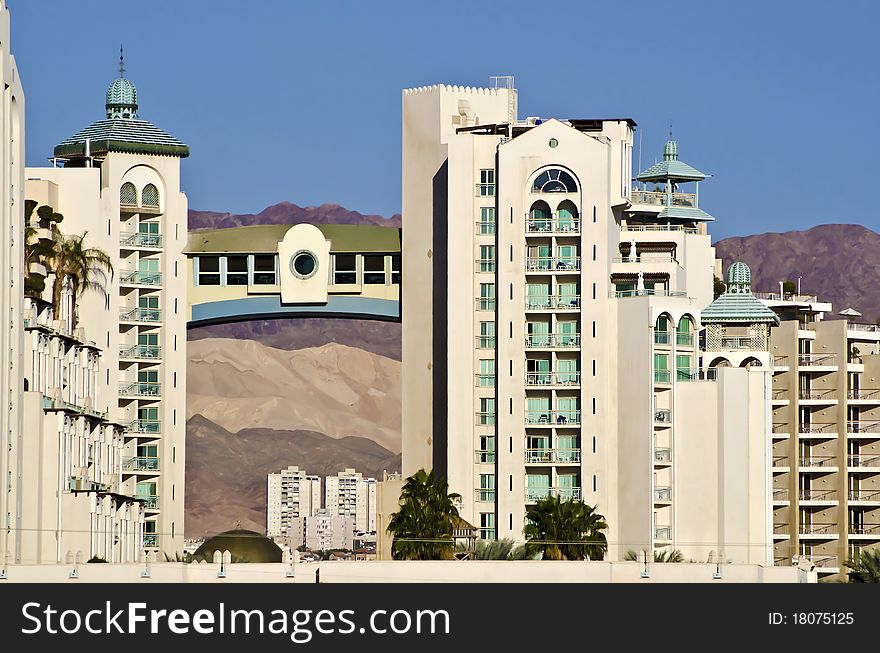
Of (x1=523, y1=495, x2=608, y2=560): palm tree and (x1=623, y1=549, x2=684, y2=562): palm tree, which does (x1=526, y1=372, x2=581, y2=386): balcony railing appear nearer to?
(x1=523, y1=495, x2=608, y2=560): palm tree

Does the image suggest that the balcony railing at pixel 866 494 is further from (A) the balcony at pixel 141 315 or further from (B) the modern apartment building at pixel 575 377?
(A) the balcony at pixel 141 315

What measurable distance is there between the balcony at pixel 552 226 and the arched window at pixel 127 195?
23.8m

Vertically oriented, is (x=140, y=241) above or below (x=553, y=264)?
above

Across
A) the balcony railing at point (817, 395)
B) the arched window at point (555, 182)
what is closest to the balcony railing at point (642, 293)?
the arched window at point (555, 182)

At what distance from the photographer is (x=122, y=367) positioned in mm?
154875

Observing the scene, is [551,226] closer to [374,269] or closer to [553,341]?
[553,341]

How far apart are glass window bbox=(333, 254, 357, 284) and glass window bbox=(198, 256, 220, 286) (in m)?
7.44

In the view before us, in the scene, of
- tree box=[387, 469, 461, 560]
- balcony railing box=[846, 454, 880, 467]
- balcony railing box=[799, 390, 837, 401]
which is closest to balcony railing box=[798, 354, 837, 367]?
balcony railing box=[799, 390, 837, 401]

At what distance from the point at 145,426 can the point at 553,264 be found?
2615 centimetres

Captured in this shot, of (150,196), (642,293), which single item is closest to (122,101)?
(150,196)

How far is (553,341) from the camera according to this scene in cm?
15125
